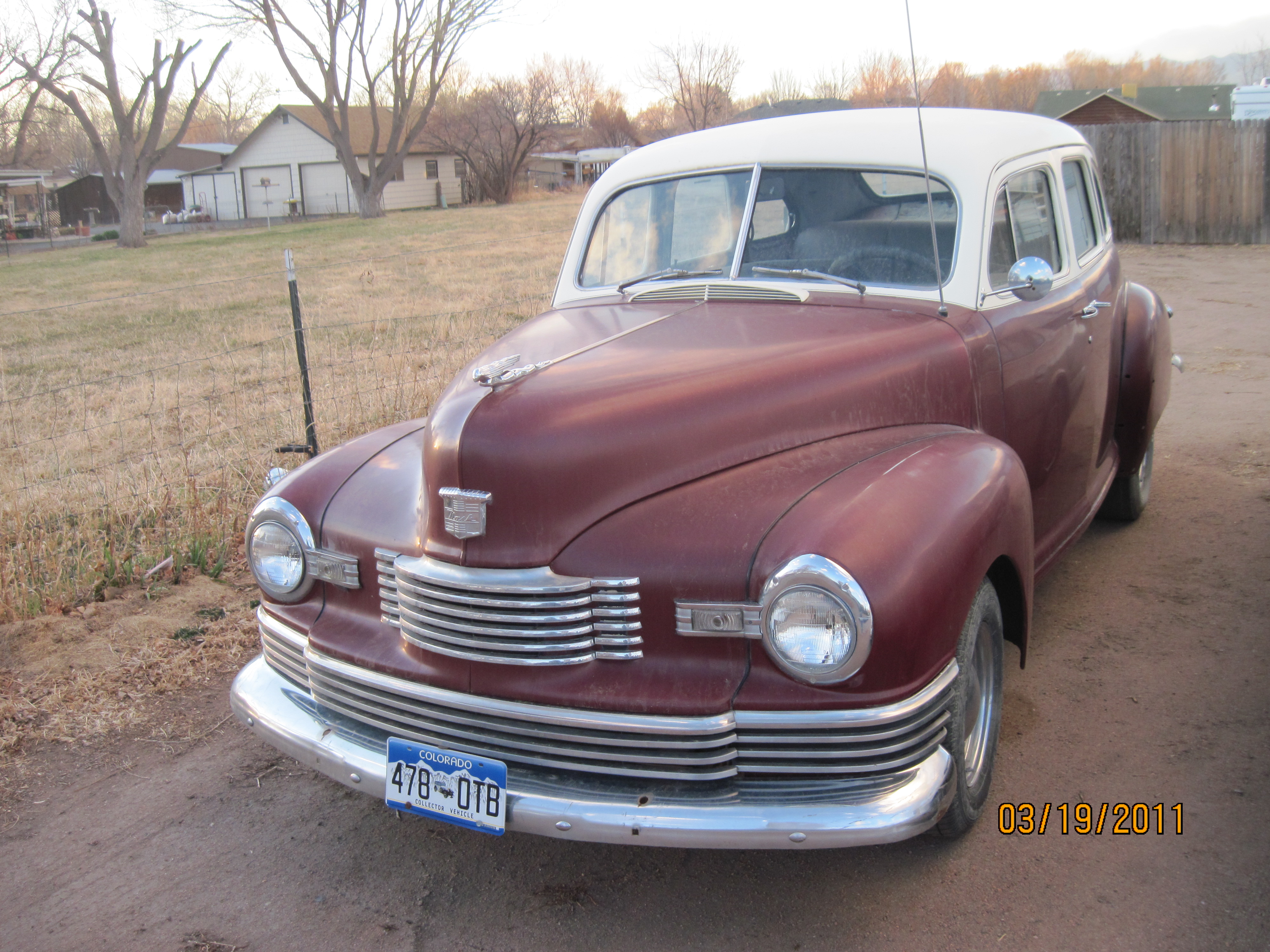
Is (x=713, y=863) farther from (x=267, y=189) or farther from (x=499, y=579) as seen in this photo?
(x=267, y=189)

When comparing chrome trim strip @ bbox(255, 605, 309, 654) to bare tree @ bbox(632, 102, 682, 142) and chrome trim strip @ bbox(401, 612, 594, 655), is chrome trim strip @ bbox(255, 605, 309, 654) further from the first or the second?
bare tree @ bbox(632, 102, 682, 142)

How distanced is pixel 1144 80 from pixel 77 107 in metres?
69.8

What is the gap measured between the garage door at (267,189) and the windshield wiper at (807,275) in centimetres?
4901

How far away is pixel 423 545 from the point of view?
93.4 inches

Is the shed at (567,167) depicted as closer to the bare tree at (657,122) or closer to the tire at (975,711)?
the bare tree at (657,122)

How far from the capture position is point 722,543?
218 cm

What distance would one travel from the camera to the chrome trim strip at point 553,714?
2.08 metres

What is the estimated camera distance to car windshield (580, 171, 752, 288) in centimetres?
341

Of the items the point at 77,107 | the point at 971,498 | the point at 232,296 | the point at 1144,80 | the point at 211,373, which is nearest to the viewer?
the point at 971,498

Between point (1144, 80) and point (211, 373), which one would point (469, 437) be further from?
point (1144, 80)

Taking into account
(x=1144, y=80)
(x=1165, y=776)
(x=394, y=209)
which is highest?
(x=1144, y=80)

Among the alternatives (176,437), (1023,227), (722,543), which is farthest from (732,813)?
(176,437)

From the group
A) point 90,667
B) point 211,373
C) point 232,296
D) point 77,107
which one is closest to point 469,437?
point 90,667
